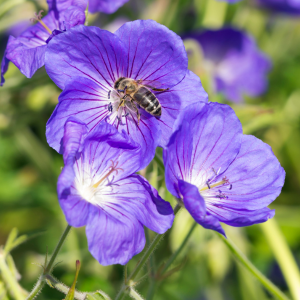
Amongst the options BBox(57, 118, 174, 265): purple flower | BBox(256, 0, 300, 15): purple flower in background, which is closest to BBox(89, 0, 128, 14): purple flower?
BBox(57, 118, 174, 265): purple flower

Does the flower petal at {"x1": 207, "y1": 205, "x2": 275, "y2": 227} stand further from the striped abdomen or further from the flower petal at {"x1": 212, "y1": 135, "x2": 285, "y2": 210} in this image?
the striped abdomen

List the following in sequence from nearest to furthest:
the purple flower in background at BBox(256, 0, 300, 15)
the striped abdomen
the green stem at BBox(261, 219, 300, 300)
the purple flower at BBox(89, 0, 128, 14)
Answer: the striped abdomen → the purple flower at BBox(89, 0, 128, 14) → the green stem at BBox(261, 219, 300, 300) → the purple flower in background at BBox(256, 0, 300, 15)

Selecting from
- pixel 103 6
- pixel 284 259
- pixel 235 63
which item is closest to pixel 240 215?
pixel 284 259

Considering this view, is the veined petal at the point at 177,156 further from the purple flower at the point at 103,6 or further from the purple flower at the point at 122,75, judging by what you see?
the purple flower at the point at 103,6

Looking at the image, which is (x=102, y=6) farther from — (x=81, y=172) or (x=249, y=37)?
(x=249, y=37)

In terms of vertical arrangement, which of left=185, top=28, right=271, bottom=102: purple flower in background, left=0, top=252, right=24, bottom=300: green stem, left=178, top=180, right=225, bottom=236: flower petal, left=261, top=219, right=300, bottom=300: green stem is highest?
left=178, top=180, right=225, bottom=236: flower petal

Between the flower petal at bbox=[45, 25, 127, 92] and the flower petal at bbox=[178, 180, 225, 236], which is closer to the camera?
the flower petal at bbox=[178, 180, 225, 236]

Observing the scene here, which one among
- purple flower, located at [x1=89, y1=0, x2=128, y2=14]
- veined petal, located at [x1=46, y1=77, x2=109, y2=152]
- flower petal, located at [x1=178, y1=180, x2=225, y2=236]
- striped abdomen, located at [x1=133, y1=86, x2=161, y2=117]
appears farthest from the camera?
purple flower, located at [x1=89, y1=0, x2=128, y2=14]

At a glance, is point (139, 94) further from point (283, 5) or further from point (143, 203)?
point (283, 5)
